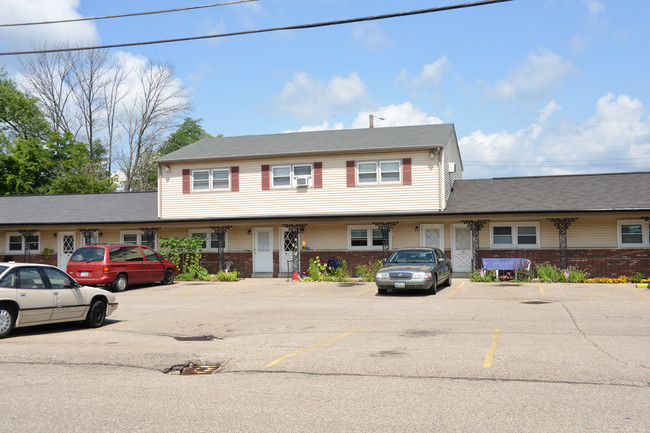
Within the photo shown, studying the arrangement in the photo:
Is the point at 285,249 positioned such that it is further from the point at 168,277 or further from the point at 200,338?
A: the point at 200,338

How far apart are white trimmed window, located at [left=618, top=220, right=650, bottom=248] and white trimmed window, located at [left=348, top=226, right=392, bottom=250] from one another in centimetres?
965

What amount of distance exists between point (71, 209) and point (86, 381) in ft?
87.9

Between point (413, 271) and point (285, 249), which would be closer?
point (413, 271)

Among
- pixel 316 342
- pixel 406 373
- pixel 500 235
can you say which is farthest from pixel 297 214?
pixel 406 373

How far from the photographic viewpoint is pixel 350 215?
25453 millimetres

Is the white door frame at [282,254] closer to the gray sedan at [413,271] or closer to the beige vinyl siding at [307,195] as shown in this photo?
the beige vinyl siding at [307,195]

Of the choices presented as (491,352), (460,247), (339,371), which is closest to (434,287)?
(460,247)

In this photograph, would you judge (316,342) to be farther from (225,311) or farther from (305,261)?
(305,261)

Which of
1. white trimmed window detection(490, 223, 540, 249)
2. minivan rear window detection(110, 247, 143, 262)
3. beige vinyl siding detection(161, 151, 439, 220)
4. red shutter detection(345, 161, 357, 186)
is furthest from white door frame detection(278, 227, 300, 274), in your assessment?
white trimmed window detection(490, 223, 540, 249)

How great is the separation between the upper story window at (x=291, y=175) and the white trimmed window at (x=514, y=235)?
8.73m

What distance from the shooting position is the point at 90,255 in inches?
831

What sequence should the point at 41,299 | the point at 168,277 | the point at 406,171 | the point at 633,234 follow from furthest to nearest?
the point at 406,171
the point at 168,277
the point at 633,234
the point at 41,299

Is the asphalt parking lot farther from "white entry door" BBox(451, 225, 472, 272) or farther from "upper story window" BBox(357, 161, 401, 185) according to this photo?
"upper story window" BBox(357, 161, 401, 185)

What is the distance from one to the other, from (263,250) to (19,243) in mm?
14017
